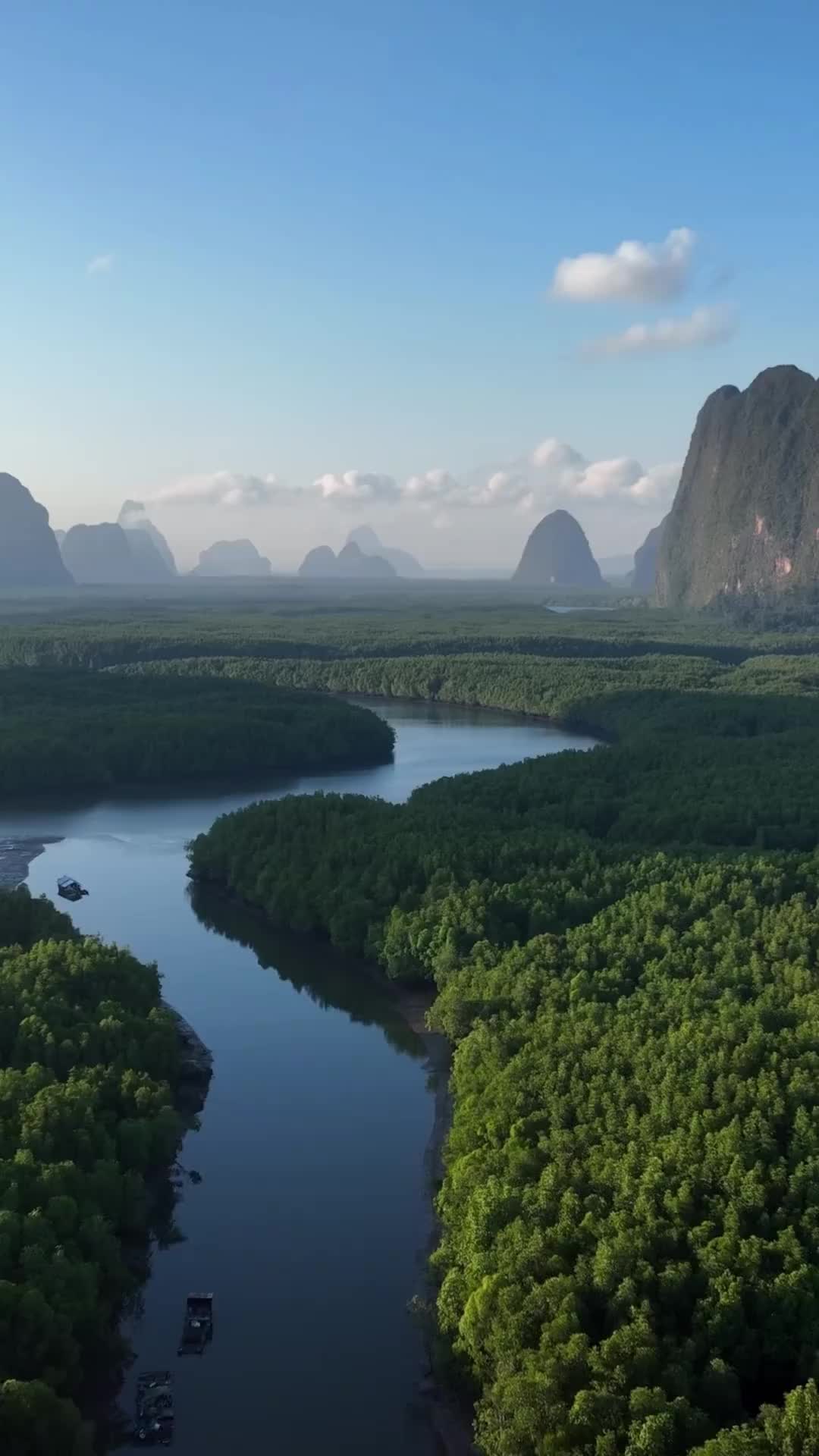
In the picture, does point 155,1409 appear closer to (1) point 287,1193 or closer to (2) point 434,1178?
(1) point 287,1193

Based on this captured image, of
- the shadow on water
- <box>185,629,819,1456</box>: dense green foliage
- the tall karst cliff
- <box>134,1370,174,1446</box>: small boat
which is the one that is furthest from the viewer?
the tall karst cliff

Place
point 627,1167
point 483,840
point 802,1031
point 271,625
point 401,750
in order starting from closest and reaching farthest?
1. point 627,1167
2. point 802,1031
3. point 483,840
4. point 401,750
5. point 271,625

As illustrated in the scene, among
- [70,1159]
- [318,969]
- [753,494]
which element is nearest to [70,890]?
[318,969]

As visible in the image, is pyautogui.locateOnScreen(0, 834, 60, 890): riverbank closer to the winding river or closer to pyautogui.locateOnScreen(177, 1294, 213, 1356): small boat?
the winding river

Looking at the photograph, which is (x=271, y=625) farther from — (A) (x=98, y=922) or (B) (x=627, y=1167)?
(B) (x=627, y=1167)

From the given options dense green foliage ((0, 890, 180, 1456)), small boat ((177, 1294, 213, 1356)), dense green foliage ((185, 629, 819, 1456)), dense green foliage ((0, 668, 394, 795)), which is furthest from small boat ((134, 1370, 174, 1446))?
dense green foliage ((0, 668, 394, 795))

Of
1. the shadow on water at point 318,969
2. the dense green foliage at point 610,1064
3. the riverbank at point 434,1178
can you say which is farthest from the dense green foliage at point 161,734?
the riverbank at point 434,1178

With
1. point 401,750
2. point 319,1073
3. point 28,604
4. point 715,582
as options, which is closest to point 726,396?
point 715,582
